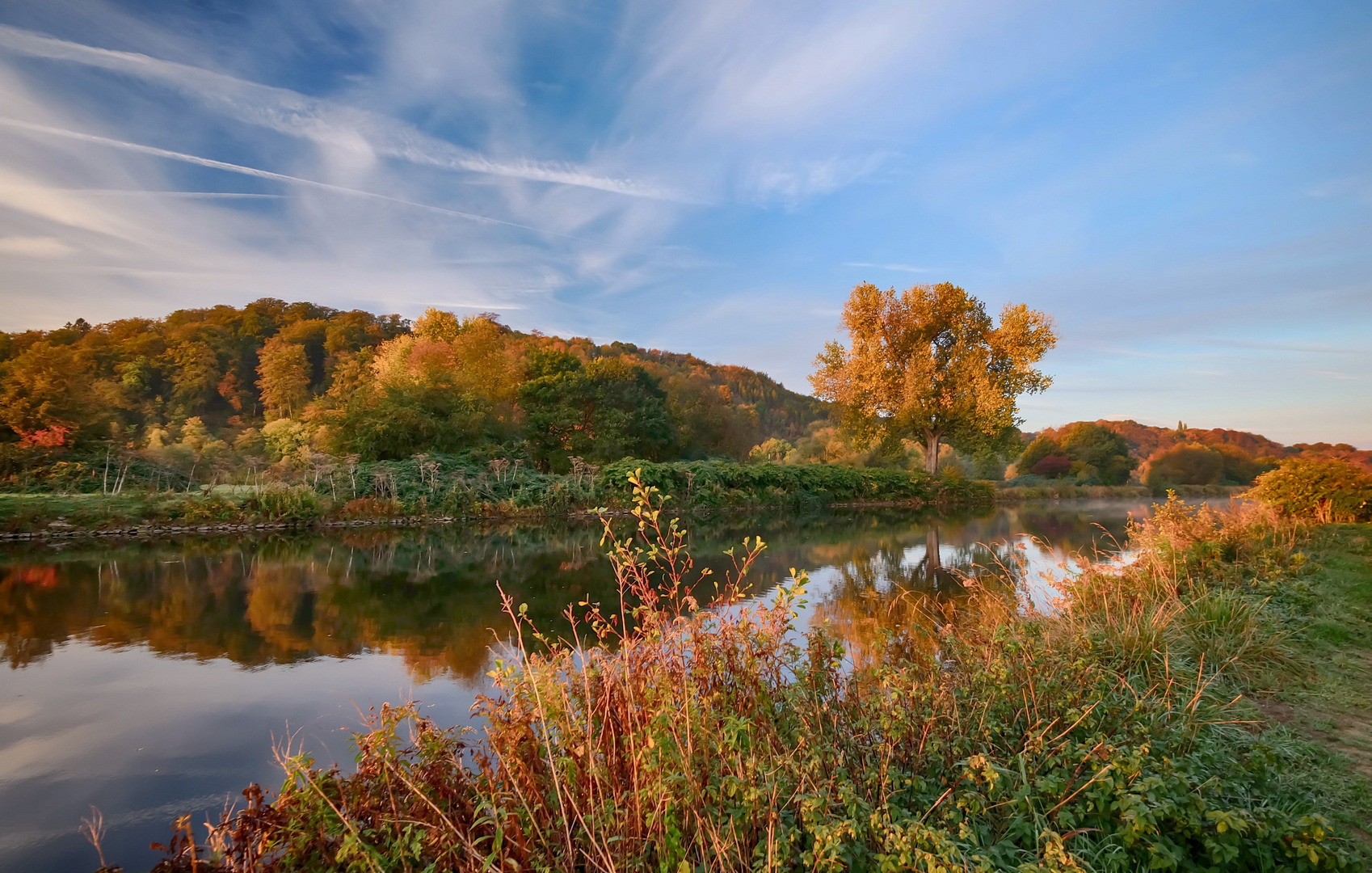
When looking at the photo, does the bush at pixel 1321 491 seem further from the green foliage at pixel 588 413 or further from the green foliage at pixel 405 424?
the green foliage at pixel 405 424

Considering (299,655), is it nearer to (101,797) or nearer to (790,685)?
(101,797)

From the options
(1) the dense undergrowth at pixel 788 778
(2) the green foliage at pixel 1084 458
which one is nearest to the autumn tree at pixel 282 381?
(1) the dense undergrowth at pixel 788 778

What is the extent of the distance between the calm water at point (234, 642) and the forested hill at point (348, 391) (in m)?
6.29

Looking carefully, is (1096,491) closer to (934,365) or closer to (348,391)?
(934,365)

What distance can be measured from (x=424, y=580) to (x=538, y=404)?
15547mm

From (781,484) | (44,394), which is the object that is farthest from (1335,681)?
(44,394)

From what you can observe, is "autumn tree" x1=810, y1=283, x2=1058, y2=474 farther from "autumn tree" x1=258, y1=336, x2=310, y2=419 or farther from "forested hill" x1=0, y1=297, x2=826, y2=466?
"autumn tree" x1=258, y1=336, x2=310, y2=419

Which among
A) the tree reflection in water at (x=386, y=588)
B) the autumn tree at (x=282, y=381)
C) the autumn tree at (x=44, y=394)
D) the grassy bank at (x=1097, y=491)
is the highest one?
the autumn tree at (x=282, y=381)

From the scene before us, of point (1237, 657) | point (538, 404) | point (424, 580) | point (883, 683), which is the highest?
point (538, 404)

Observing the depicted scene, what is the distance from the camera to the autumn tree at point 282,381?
80.8ft

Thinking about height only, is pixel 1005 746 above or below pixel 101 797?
above

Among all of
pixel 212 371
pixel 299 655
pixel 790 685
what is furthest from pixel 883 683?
pixel 212 371

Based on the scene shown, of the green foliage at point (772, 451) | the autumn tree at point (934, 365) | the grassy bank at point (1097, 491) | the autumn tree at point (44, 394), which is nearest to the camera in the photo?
the autumn tree at point (44, 394)

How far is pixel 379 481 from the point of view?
15.2 meters
